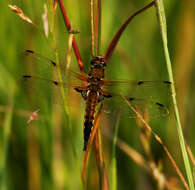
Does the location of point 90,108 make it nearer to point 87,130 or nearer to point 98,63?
point 87,130

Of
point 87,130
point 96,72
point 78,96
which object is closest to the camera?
point 87,130

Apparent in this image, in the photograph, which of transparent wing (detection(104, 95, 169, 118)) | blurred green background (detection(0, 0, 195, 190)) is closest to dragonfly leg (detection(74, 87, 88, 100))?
transparent wing (detection(104, 95, 169, 118))

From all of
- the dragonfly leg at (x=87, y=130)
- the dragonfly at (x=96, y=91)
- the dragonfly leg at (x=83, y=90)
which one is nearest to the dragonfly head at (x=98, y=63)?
the dragonfly at (x=96, y=91)

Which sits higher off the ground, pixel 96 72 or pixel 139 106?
pixel 96 72

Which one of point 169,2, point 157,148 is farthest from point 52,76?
point 169,2

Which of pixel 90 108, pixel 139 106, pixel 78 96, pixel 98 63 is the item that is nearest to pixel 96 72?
pixel 98 63

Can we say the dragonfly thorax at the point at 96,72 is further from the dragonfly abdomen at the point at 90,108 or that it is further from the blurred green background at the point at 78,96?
the blurred green background at the point at 78,96

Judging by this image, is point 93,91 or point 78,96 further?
point 78,96

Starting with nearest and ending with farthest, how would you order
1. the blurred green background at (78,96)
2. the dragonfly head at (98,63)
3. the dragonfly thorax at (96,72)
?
the dragonfly head at (98,63)
the dragonfly thorax at (96,72)
the blurred green background at (78,96)

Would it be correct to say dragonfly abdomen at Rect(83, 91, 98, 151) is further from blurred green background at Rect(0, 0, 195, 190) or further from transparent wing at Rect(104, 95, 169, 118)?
blurred green background at Rect(0, 0, 195, 190)
